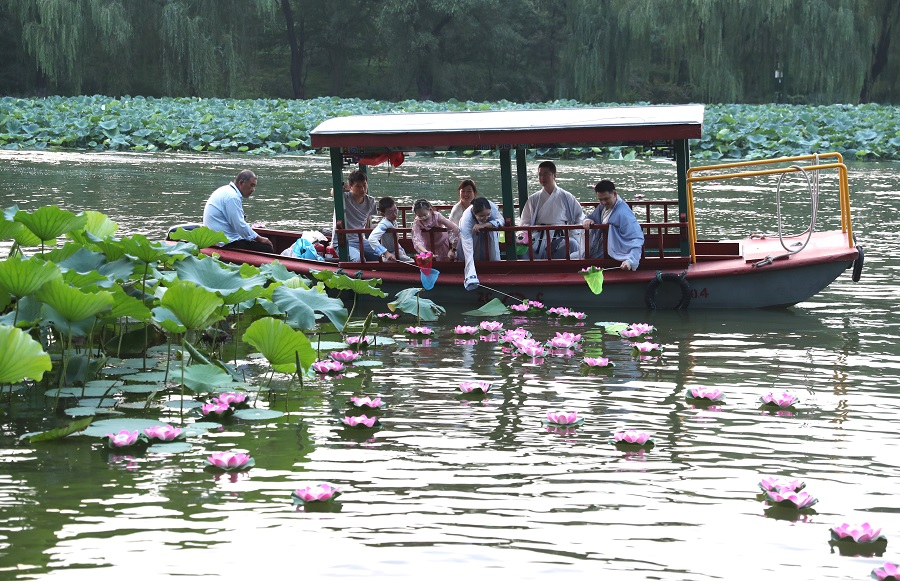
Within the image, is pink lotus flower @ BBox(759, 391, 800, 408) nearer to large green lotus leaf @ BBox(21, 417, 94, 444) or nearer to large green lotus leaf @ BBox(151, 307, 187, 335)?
large green lotus leaf @ BBox(151, 307, 187, 335)

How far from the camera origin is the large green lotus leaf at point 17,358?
15.1ft

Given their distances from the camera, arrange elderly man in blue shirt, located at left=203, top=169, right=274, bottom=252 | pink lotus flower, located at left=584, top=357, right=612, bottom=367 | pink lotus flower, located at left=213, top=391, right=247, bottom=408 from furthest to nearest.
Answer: elderly man in blue shirt, located at left=203, top=169, right=274, bottom=252 < pink lotus flower, located at left=584, top=357, right=612, bottom=367 < pink lotus flower, located at left=213, top=391, right=247, bottom=408

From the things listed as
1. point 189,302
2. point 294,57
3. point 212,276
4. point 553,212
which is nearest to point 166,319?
point 189,302

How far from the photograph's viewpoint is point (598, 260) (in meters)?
9.29

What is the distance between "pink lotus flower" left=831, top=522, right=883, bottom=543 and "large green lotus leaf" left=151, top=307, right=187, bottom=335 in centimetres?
313

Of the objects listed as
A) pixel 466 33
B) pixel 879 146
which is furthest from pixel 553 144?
pixel 466 33

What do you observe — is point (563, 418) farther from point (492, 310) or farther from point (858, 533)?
point (492, 310)

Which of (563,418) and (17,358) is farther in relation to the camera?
(563,418)

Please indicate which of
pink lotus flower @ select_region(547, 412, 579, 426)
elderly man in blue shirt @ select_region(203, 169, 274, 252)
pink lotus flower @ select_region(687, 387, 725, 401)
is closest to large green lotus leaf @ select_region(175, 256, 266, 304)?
pink lotus flower @ select_region(547, 412, 579, 426)

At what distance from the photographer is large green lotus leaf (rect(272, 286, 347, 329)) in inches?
257

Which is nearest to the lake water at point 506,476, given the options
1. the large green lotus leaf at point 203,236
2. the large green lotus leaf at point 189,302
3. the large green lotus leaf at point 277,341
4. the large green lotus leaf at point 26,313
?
the large green lotus leaf at point 277,341

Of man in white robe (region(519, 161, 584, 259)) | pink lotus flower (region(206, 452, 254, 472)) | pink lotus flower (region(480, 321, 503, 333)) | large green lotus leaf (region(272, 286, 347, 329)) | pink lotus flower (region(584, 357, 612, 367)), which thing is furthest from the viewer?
man in white robe (region(519, 161, 584, 259))

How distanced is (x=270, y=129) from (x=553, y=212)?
20816 millimetres

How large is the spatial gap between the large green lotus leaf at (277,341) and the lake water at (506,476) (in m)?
0.34
